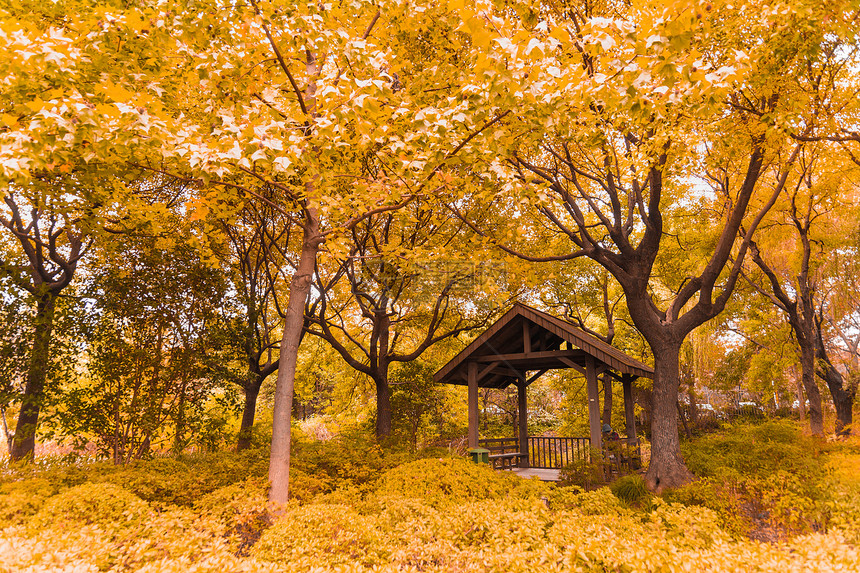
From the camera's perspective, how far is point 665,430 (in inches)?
356

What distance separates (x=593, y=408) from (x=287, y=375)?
25.4 ft

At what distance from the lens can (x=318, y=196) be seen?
6125mm

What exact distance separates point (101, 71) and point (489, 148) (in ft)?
14.4

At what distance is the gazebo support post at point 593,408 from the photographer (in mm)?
10703

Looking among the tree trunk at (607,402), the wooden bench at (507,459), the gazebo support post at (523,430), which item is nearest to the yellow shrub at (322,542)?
the wooden bench at (507,459)

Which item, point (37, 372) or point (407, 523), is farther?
point (37, 372)

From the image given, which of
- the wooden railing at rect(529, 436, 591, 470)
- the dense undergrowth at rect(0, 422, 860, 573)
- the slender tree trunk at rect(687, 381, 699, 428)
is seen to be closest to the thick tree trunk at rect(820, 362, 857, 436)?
the slender tree trunk at rect(687, 381, 699, 428)

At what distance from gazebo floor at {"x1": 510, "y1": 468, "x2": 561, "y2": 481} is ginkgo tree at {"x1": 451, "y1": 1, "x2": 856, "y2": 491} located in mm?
3499

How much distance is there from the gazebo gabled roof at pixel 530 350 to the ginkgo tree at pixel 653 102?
57.9 inches

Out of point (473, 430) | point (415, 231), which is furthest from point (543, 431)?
point (415, 231)

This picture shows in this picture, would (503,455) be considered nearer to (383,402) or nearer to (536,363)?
(536,363)

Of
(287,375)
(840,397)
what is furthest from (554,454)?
(287,375)

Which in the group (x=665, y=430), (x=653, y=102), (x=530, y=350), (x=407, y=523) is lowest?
(x=407, y=523)

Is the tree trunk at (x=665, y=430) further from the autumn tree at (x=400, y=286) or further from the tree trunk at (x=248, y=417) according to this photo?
the tree trunk at (x=248, y=417)
